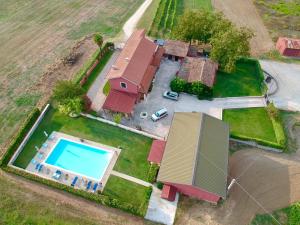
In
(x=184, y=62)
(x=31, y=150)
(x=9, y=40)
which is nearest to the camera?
(x=31, y=150)

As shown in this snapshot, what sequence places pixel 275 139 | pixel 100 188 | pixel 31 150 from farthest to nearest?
pixel 275 139 < pixel 31 150 < pixel 100 188

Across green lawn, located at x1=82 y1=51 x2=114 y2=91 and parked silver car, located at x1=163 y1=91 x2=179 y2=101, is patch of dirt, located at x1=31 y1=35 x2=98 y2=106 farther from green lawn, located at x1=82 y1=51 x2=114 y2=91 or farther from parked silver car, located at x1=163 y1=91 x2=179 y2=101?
parked silver car, located at x1=163 y1=91 x2=179 y2=101

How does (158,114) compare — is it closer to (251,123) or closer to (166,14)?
(251,123)

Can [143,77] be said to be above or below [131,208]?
above

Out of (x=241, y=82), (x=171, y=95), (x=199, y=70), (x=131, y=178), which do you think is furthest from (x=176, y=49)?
(x=131, y=178)

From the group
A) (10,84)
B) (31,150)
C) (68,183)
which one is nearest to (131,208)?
(68,183)

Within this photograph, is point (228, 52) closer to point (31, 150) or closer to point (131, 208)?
point (131, 208)
